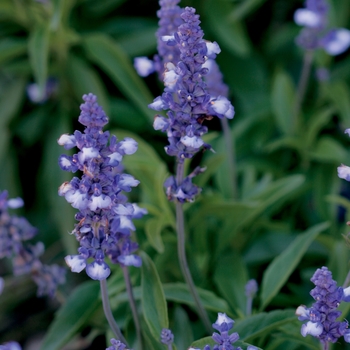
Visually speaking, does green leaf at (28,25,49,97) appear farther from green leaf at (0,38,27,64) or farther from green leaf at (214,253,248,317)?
green leaf at (214,253,248,317)

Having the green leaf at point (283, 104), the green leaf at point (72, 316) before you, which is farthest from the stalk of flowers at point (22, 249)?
the green leaf at point (283, 104)

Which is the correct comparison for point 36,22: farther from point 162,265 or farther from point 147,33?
point 162,265

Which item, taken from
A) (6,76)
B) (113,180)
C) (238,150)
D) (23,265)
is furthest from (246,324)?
(6,76)

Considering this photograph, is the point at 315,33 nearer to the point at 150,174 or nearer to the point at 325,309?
the point at 150,174

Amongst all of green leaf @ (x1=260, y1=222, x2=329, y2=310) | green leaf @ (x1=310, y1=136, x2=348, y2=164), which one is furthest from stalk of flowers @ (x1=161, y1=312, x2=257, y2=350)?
green leaf @ (x1=310, y1=136, x2=348, y2=164)

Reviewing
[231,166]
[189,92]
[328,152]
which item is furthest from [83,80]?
[189,92]

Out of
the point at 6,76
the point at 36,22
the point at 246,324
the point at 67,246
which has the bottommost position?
the point at 67,246
